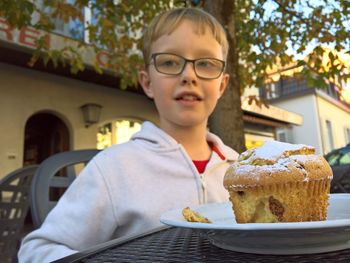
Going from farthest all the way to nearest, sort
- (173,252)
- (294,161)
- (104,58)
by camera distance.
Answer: (104,58), (294,161), (173,252)

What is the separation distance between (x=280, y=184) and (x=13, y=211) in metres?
1.86

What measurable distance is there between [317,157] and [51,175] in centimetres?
123

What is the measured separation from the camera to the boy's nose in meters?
1.65

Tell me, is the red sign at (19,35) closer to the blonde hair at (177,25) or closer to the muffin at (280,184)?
the blonde hair at (177,25)

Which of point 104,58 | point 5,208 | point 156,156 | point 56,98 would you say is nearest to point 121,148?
point 156,156

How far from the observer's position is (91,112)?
7.73m

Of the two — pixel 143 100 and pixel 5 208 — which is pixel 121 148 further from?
pixel 143 100

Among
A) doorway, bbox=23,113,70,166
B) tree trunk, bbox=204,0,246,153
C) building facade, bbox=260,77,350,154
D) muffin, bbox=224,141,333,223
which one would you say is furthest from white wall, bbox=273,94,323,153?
muffin, bbox=224,141,333,223

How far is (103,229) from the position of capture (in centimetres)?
142

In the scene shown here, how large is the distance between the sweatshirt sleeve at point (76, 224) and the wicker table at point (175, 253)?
389 millimetres

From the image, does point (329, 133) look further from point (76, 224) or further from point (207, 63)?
point (76, 224)

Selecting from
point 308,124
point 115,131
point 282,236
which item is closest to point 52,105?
point 115,131

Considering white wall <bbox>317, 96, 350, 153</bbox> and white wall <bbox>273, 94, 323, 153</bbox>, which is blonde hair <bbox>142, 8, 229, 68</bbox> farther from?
white wall <bbox>317, 96, 350, 153</bbox>

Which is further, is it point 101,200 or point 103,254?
point 101,200
